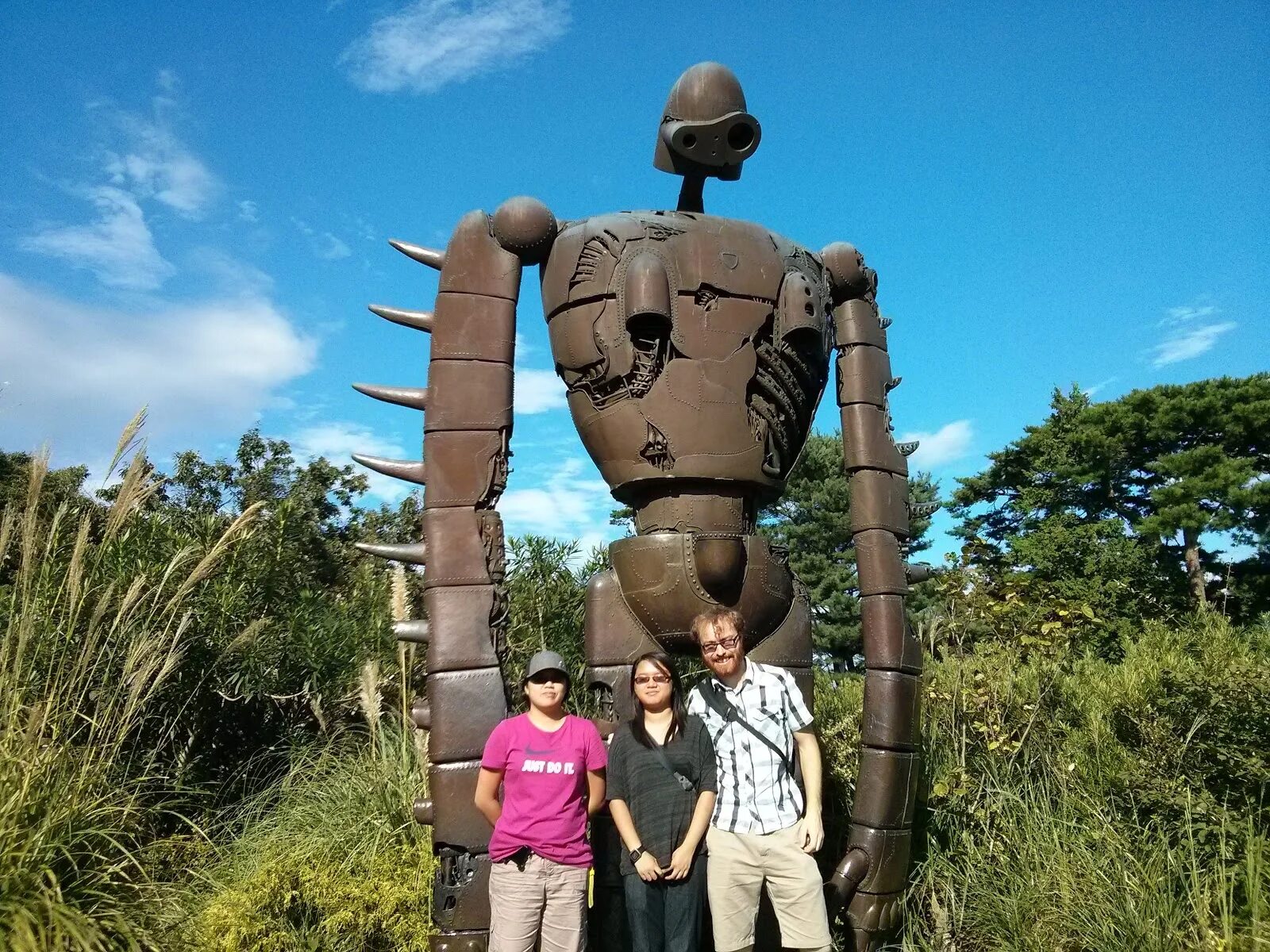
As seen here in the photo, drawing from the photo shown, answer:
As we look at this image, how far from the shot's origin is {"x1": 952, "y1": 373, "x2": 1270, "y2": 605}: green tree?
18.5 m

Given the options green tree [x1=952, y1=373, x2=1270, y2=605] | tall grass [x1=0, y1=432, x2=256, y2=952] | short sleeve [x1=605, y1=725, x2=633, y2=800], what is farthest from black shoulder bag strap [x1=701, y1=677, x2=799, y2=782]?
green tree [x1=952, y1=373, x2=1270, y2=605]

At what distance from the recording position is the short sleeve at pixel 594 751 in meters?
2.78

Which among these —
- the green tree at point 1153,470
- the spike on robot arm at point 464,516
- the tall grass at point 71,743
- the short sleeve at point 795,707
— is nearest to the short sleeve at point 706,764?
the short sleeve at point 795,707

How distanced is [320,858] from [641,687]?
7.08 ft

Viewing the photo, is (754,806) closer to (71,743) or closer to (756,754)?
(756,754)

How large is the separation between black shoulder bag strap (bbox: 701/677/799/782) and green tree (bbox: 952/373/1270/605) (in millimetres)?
16716

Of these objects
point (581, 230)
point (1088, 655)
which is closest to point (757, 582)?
point (581, 230)

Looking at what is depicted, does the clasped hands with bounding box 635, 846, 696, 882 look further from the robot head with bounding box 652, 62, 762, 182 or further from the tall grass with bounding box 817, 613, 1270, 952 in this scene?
the robot head with bounding box 652, 62, 762, 182

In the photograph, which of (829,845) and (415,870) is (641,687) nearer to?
(415,870)

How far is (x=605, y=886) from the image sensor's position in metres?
3.23

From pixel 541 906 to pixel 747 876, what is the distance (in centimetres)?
59

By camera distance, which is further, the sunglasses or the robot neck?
the robot neck

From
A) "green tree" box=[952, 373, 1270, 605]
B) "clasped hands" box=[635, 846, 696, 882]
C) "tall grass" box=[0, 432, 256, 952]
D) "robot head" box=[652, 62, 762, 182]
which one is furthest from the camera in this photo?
"green tree" box=[952, 373, 1270, 605]

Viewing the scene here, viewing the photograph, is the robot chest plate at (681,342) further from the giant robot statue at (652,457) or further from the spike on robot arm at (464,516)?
the spike on robot arm at (464,516)
